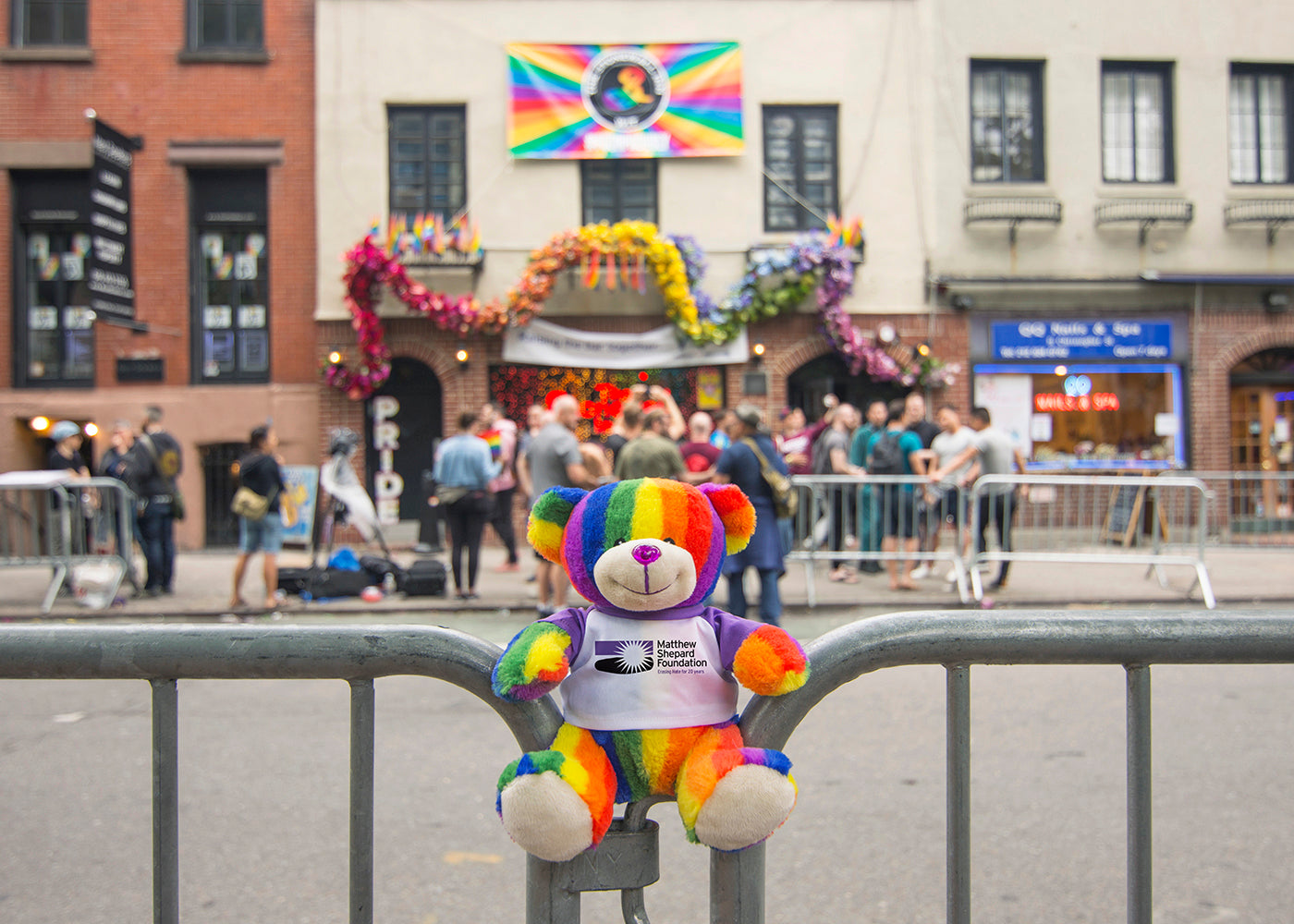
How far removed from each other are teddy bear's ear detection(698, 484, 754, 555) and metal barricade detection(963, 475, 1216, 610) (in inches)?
326

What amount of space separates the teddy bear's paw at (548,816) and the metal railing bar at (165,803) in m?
0.62

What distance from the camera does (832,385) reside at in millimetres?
15672

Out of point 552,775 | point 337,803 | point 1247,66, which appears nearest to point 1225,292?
point 1247,66

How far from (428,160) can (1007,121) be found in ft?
29.1

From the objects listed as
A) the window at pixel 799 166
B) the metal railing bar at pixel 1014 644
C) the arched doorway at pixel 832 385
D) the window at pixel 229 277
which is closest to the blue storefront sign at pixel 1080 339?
the arched doorway at pixel 832 385

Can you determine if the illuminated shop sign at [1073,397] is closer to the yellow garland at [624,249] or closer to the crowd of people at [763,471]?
the crowd of people at [763,471]

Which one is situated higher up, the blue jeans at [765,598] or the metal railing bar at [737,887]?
the metal railing bar at [737,887]

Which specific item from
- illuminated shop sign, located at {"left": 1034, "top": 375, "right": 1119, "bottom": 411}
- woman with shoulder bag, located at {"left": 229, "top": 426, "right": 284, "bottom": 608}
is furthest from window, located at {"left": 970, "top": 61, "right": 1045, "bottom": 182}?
woman with shoulder bag, located at {"left": 229, "top": 426, "right": 284, "bottom": 608}

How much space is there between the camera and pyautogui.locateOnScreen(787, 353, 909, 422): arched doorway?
15.7 m

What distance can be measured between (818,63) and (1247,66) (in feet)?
22.8

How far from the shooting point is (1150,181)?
52.4 ft

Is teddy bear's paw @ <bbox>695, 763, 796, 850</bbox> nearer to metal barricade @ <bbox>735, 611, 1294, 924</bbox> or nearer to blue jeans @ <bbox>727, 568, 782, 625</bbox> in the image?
metal barricade @ <bbox>735, 611, 1294, 924</bbox>

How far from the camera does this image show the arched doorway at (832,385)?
15656 mm

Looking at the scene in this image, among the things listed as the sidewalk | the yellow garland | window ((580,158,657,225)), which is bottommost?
the sidewalk
